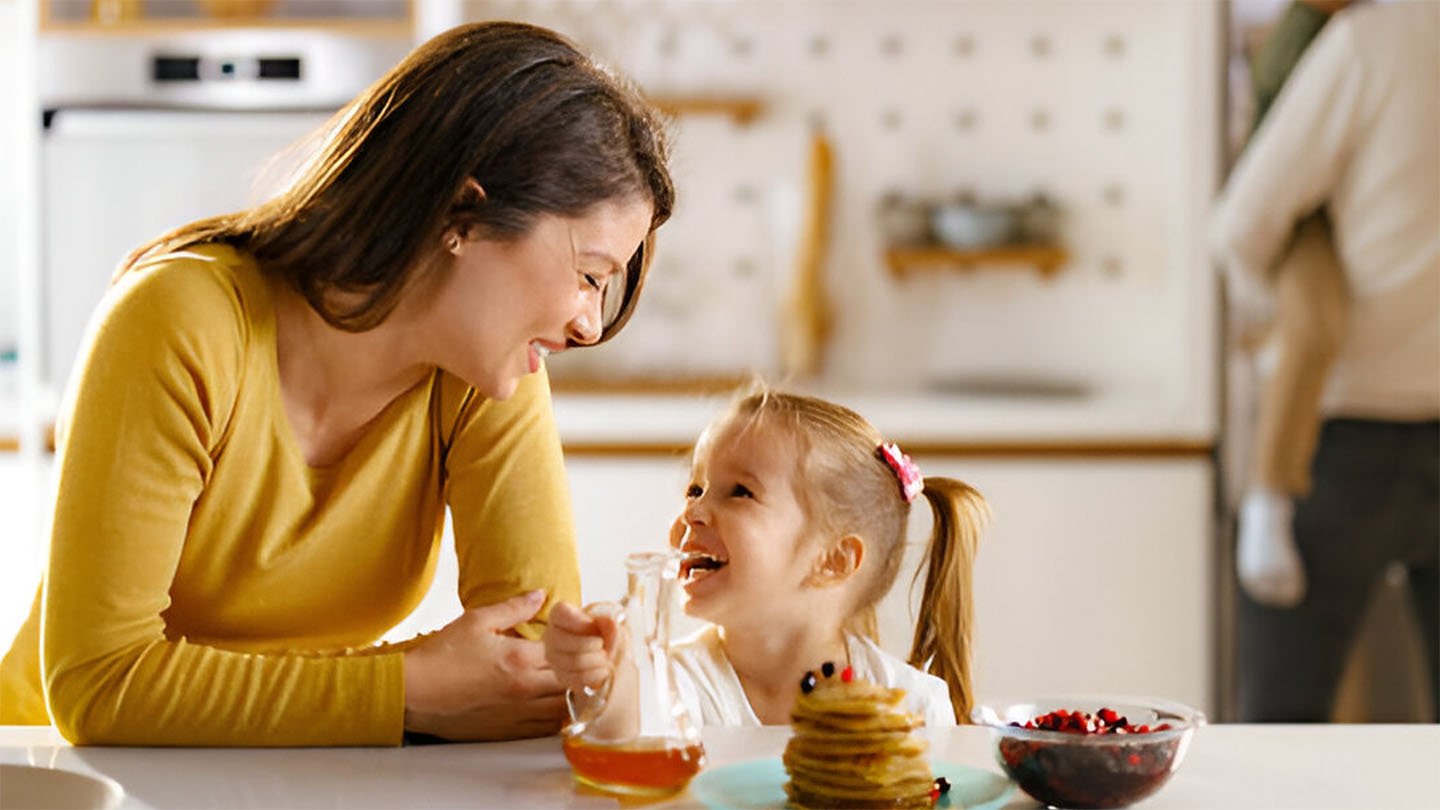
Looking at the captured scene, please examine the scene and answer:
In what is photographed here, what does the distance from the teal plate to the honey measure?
14 mm

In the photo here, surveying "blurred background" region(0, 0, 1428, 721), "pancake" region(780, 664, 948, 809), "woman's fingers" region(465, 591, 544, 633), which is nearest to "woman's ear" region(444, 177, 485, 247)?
"woman's fingers" region(465, 591, 544, 633)

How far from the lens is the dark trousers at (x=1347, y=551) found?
3.51m

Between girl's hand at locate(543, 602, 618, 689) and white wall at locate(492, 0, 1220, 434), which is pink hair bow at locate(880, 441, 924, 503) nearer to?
girl's hand at locate(543, 602, 618, 689)

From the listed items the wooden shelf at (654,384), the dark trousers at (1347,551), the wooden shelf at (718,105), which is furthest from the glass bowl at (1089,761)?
the wooden shelf at (718,105)

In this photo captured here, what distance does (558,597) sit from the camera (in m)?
1.60

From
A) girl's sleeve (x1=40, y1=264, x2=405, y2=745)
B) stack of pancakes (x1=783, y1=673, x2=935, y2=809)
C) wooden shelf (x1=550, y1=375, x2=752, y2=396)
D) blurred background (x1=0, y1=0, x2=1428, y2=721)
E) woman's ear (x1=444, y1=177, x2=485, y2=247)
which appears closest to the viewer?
stack of pancakes (x1=783, y1=673, x2=935, y2=809)

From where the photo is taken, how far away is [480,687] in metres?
1.41

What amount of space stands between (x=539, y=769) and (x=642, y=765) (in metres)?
0.13

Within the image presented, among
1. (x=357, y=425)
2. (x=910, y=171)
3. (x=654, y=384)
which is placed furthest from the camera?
(x=910, y=171)

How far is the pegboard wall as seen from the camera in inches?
167

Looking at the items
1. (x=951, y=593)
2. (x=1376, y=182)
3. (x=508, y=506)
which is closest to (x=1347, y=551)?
(x=1376, y=182)

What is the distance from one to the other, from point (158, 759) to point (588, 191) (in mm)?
548

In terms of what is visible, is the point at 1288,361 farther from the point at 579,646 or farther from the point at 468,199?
the point at 579,646

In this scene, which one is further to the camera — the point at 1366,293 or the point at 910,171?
the point at 910,171
